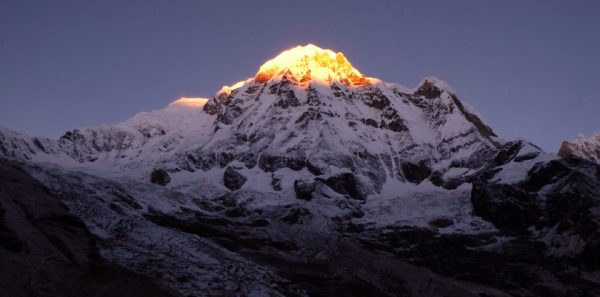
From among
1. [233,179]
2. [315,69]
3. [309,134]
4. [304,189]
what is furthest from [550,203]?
[315,69]

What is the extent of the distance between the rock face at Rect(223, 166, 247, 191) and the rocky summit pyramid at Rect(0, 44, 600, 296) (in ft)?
1.23

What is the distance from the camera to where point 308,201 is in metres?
119

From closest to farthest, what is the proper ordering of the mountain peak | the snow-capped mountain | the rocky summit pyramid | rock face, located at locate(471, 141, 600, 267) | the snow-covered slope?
the rocky summit pyramid
rock face, located at locate(471, 141, 600, 267)
the snow-covered slope
the snow-capped mountain
the mountain peak

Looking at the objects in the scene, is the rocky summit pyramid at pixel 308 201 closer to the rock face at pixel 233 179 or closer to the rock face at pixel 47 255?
the rock face at pixel 47 255

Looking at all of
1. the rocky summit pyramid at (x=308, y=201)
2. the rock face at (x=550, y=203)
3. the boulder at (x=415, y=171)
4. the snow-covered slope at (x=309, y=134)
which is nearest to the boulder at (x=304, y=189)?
the rocky summit pyramid at (x=308, y=201)

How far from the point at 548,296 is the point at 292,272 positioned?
2823 centimetres

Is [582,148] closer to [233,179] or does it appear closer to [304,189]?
[304,189]

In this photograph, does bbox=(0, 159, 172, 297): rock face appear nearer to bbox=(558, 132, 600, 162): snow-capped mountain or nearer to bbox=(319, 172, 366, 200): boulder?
bbox=(319, 172, 366, 200): boulder

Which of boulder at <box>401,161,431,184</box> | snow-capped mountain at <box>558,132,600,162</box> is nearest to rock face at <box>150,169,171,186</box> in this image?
boulder at <box>401,161,431,184</box>

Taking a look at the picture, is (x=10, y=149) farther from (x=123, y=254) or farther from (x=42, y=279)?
(x=42, y=279)

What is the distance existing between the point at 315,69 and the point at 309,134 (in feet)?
139

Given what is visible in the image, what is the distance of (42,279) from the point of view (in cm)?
4444

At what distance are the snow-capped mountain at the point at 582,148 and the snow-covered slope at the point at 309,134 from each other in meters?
15.0

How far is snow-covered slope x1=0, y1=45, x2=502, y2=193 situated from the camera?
147 m
